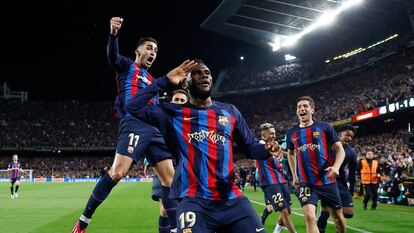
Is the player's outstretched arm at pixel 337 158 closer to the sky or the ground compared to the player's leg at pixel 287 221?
closer to the sky

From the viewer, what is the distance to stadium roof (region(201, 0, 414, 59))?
36.3 metres

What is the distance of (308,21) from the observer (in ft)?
132

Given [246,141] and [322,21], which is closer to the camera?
[246,141]

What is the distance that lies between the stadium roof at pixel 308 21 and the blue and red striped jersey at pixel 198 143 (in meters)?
33.8

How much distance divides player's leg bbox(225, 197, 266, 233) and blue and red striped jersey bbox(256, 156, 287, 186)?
4.87 meters

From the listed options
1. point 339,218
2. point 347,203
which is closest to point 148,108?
point 339,218

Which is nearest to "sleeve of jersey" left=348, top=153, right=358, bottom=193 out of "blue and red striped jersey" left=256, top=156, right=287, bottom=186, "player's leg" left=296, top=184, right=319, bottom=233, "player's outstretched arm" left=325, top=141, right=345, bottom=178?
"blue and red striped jersey" left=256, top=156, right=287, bottom=186

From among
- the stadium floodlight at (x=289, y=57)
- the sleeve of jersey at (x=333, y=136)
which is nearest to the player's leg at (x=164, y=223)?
the sleeve of jersey at (x=333, y=136)

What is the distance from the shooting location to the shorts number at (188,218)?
3232mm

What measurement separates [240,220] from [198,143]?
0.73 metres

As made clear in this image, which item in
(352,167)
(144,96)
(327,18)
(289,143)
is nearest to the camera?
(144,96)

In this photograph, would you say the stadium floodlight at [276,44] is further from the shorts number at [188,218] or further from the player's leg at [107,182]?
the shorts number at [188,218]

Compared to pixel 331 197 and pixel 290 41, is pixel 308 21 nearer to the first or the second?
pixel 290 41

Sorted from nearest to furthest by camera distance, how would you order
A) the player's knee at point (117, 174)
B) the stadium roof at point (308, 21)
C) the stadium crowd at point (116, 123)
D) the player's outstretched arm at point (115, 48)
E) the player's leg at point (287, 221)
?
the player's outstretched arm at point (115, 48) < the player's knee at point (117, 174) < the player's leg at point (287, 221) < the stadium roof at point (308, 21) < the stadium crowd at point (116, 123)
